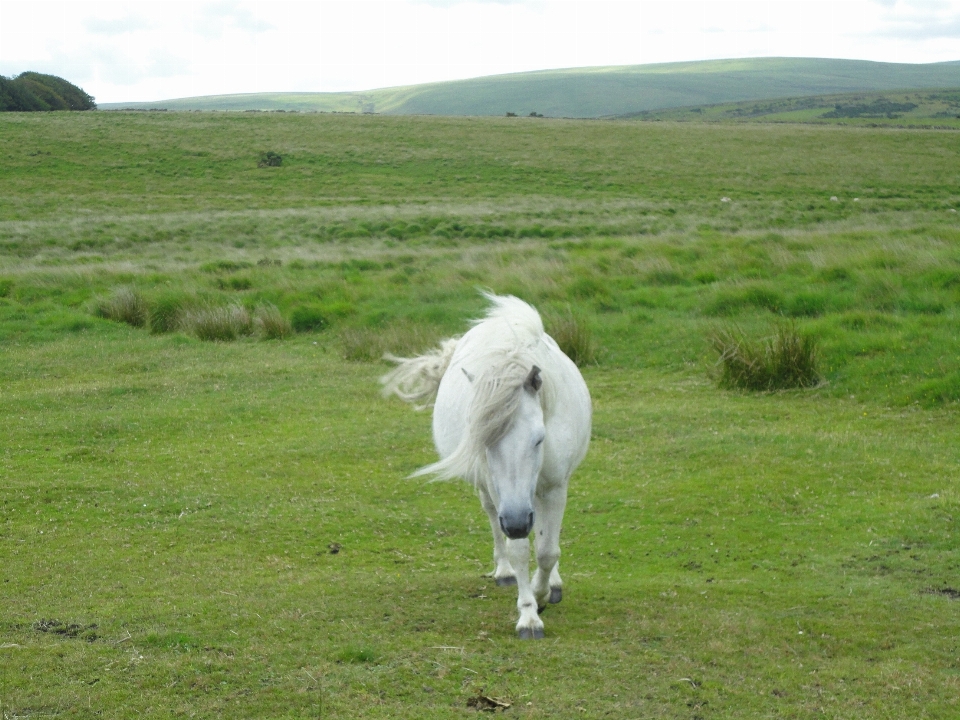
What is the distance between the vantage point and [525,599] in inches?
208

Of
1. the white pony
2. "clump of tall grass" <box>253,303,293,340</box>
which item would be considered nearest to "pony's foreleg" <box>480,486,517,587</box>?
the white pony

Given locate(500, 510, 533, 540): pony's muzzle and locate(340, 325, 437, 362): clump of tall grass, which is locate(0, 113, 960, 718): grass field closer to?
locate(340, 325, 437, 362): clump of tall grass

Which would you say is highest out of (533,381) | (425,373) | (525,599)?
(533,381)

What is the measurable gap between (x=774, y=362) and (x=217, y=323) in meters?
9.78

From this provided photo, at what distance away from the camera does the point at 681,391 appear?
12469 mm

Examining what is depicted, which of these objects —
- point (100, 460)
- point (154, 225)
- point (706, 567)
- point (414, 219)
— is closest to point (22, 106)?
point (154, 225)

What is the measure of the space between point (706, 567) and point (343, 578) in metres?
2.65

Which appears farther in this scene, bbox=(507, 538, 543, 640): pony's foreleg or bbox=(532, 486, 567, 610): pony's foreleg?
bbox=(532, 486, 567, 610): pony's foreleg

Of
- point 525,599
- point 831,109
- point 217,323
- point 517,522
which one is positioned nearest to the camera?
point 517,522

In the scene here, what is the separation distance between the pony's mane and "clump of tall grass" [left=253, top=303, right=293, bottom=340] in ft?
38.7

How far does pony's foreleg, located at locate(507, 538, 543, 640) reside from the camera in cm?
514

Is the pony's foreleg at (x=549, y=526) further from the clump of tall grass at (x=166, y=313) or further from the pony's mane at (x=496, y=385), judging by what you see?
the clump of tall grass at (x=166, y=313)

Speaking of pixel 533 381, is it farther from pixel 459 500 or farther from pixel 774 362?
pixel 774 362

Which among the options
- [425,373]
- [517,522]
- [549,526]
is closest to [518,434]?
[517,522]
